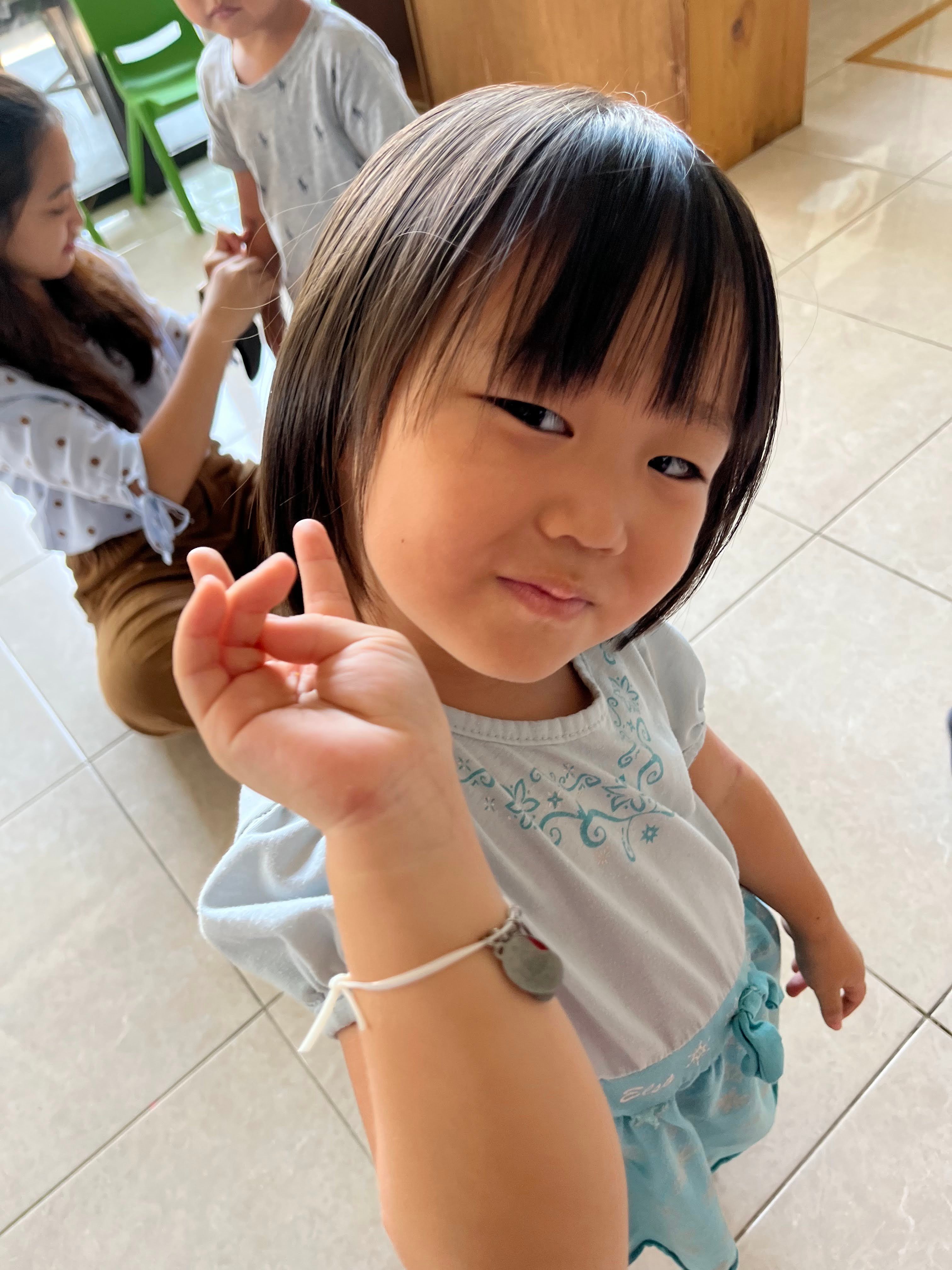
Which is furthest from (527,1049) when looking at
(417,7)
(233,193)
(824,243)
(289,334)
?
(233,193)

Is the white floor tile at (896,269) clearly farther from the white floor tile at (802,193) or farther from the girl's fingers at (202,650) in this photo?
the girl's fingers at (202,650)

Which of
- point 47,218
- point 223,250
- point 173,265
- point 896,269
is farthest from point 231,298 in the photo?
point 173,265

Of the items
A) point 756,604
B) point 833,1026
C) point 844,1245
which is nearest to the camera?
point 833,1026

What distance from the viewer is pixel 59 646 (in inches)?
61.9

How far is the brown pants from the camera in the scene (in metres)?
1.17

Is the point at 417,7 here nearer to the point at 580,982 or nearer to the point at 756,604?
the point at 756,604

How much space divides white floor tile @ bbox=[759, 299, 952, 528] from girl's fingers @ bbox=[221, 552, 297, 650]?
1.23 meters

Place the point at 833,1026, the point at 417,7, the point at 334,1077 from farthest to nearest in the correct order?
the point at 417,7
the point at 334,1077
the point at 833,1026

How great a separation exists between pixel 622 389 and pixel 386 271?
0.14 m

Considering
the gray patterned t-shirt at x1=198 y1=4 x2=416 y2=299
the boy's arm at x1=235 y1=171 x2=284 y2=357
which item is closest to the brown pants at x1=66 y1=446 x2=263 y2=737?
the boy's arm at x1=235 y1=171 x2=284 y2=357

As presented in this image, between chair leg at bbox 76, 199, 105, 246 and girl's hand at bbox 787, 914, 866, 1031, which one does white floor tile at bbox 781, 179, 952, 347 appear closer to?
girl's hand at bbox 787, 914, 866, 1031

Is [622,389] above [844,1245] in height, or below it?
above

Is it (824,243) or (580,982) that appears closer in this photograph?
(580,982)

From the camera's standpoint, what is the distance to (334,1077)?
1021 millimetres
